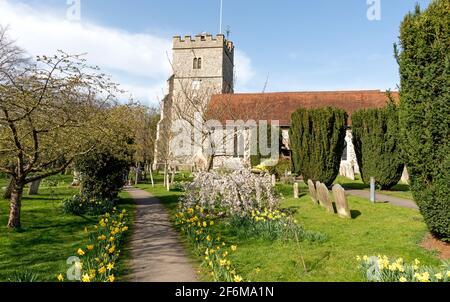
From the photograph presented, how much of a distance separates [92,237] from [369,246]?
632cm

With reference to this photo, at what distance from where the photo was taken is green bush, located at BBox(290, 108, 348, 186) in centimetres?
1727

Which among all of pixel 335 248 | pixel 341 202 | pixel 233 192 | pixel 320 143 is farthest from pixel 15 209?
pixel 320 143

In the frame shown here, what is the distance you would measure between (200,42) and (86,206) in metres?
34.0

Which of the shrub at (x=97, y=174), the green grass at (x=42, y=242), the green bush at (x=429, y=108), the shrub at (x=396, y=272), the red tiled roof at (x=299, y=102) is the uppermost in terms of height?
the red tiled roof at (x=299, y=102)

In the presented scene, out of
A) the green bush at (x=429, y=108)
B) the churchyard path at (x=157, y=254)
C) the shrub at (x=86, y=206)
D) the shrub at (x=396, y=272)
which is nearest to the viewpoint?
the shrub at (x=396, y=272)

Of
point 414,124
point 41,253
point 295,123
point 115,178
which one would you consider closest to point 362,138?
point 295,123

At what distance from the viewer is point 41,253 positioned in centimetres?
722

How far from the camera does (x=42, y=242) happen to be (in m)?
8.12

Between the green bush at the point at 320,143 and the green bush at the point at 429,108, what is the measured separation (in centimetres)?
957

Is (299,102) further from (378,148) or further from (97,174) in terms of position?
(97,174)

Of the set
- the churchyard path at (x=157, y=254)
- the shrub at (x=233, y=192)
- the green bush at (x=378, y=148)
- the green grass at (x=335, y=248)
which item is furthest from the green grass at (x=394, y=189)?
the churchyard path at (x=157, y=254)

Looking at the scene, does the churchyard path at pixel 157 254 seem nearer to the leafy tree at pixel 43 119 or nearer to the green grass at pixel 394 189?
the leafy tree at pixel 43 119

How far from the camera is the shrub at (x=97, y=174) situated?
13.2 m

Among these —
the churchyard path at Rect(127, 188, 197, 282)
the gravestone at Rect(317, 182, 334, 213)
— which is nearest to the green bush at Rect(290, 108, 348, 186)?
the gravestone at Rect(317, 182, 334, 213)
